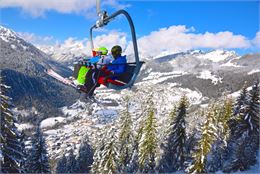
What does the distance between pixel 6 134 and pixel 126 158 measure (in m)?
28.7

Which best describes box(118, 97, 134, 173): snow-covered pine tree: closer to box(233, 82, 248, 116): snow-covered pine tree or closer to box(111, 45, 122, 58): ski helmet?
box(233, 82, 248, 116): snow-covered pine tree

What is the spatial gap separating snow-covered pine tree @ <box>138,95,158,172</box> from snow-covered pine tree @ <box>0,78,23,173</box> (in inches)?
790

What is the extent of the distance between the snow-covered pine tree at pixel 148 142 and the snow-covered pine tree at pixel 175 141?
3851 mm

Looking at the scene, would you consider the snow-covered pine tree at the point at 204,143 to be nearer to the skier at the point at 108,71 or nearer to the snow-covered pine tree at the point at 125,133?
the snow-covered pine tree at the point at 125,133

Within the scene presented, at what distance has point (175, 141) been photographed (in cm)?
4800

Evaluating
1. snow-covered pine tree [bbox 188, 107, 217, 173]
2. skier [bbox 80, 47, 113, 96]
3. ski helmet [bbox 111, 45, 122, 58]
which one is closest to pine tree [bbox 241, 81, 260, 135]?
snow-covered pine tree [bbox 188, 107, 217, 173]

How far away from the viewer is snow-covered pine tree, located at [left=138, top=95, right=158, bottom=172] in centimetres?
4191

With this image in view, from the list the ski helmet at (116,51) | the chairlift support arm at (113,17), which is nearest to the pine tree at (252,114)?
the ski helmet at (116,51)

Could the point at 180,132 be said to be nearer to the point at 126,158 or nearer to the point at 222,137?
the point at 222,137

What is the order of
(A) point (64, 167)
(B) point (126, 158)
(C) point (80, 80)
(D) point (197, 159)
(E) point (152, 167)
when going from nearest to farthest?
(C) point (80, 80) → (D) point (197, 159) → (E) point (152, 167) → (B) point (126, 158) → (A) point (64, 167)

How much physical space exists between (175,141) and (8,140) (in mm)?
28513

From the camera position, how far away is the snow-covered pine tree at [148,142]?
1650 inches

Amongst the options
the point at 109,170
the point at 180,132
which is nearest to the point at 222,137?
the point at 180,132

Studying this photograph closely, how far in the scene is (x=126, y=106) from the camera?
43.2 meters
